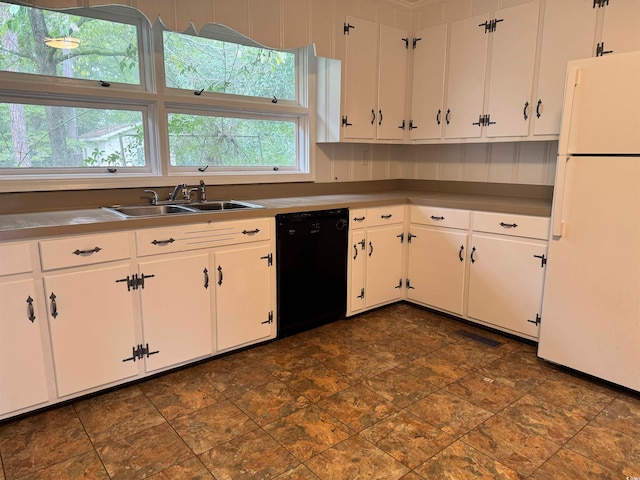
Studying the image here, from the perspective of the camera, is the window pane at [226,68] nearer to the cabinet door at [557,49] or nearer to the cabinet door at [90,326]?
the cabinet door at [90,326]

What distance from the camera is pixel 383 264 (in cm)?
356

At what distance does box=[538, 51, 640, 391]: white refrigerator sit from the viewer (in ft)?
7.50

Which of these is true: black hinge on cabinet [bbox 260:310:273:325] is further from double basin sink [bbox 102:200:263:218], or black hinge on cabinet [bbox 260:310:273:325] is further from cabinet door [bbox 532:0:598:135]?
cabinet door [bbox 532:0:598:135]

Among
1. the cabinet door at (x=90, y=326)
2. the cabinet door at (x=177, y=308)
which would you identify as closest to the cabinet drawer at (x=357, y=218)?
the cabinet door at (x=177, y=308)

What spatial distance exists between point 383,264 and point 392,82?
1.54 metres

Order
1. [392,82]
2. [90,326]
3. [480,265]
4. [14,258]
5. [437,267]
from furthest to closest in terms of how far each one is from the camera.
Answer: [392,82] → [437,267] → [480,265] → [90,326] → [14,258]

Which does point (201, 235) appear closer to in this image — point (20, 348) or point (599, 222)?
point (20, 348)

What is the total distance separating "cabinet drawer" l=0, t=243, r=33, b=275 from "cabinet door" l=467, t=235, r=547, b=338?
2699 mm

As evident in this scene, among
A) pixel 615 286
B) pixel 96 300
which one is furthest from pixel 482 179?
pixel 96 300

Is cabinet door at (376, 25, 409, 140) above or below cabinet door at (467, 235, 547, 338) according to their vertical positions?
above

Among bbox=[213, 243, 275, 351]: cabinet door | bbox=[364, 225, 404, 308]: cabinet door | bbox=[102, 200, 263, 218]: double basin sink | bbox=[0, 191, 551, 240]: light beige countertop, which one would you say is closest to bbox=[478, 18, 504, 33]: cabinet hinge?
bbox=[0, 191, 551, 240]: light beige countertop

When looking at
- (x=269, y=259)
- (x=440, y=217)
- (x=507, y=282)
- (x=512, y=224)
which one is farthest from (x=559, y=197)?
(x=269, y=259)

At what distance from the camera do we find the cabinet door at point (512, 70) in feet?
10.1

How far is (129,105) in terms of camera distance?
2.85 m
